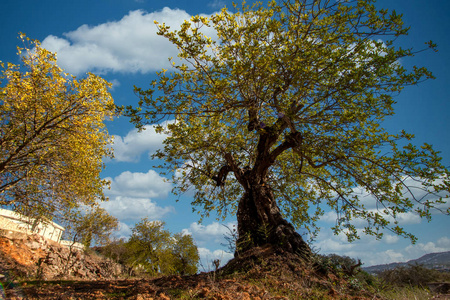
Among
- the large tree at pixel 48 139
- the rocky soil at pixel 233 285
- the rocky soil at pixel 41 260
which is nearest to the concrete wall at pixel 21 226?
the rocky soil at pixel 41 260

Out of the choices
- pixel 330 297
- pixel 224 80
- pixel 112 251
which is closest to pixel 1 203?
pixel 224 80

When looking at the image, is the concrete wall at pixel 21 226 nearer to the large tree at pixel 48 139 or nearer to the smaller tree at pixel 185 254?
the large tree at pixel 48 139

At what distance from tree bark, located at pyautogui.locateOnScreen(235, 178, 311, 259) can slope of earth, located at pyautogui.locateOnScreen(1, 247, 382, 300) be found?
1.99 feet

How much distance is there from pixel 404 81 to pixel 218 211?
31.0 feet

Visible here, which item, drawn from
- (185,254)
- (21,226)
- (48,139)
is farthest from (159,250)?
(48,139)

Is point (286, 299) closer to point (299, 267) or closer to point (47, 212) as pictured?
point (299, 267)

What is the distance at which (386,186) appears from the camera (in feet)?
30.4

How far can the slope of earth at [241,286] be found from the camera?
5.11 metres

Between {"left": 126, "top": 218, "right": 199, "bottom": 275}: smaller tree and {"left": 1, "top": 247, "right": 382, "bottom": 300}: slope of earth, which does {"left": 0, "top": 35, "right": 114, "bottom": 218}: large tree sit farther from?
{"left": 126, "top": 218, "right": 199, "bottom": 275}: smaller tree

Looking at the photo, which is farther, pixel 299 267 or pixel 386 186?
pixel 386 186

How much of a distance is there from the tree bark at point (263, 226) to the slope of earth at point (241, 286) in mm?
608

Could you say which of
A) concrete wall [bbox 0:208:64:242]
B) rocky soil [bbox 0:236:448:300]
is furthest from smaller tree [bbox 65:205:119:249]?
rocky soil [bbox 0:236:448:300]

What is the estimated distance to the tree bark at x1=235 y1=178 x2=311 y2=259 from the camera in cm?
904

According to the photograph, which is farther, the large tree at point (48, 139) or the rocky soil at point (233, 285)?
the large tree at point (48, 139)
